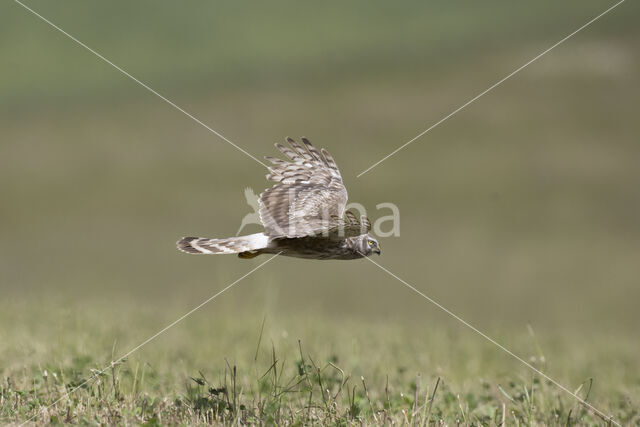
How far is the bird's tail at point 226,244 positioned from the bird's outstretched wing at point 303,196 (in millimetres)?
94

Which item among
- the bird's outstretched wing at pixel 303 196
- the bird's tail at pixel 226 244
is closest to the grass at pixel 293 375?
the bird's tail at pixel 226 244

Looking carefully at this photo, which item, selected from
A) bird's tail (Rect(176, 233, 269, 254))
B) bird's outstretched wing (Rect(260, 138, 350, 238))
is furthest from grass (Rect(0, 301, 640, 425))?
bird's outstretched wing (Rect(260, 138, 350, 238))

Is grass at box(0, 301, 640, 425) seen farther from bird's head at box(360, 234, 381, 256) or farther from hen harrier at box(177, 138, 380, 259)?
bird's head at box(360, 234, 381, 256)

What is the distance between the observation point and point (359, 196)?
58.3 ft

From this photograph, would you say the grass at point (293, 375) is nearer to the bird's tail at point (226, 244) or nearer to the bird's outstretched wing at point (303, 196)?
the bird's tail at point (226, 244)

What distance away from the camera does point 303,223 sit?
5.01 metres

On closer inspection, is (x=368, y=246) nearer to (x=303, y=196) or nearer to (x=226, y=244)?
(x=303, y=196)

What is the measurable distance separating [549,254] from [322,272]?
18.5 ft

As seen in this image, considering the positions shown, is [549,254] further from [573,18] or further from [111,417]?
[111,417]

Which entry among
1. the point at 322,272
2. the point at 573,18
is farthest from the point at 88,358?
the point at 573,18

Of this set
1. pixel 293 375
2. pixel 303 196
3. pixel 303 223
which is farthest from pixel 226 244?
pixel 293 375

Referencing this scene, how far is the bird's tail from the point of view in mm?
5027

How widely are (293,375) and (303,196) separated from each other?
1654 millimetres

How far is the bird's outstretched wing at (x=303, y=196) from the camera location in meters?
5.01
